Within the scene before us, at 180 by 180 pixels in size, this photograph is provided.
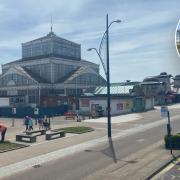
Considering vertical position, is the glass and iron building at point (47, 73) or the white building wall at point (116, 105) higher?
the glass and iron building at point (47, 73)

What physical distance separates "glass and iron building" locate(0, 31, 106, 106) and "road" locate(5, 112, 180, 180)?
50050 millimetres

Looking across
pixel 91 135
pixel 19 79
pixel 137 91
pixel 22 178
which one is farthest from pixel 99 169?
pixel 19 79

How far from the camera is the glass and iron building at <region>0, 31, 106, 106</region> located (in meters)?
76.1

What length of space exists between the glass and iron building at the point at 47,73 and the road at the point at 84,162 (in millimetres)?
50050

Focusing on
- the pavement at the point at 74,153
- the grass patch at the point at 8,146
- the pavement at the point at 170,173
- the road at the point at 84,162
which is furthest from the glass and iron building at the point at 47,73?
the pavement at the point at 170,173

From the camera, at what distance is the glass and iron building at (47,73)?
250ft

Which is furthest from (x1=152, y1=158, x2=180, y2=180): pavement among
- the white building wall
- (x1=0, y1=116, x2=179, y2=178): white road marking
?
the white building wall

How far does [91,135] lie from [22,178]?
15114 mm

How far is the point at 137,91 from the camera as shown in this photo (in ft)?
229

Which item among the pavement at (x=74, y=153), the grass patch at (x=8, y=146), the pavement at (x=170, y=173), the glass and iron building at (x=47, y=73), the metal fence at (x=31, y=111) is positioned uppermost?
the glass and iron building at (x=47, y=73)

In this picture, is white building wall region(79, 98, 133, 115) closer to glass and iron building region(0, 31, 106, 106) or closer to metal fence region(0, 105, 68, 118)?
metal fence region(0, 105, 68, 118)

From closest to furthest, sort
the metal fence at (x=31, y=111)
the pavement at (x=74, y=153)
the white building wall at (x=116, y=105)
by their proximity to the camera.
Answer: the pavement at (x=74, y=153) < the metal fence at (x=31, y=111) < the white building wall at (x=116, y=105)

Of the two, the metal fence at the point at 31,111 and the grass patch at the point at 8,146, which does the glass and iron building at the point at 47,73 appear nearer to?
the metal fence at the point at 31,111

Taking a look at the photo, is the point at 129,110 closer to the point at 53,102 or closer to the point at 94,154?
the point at 53,102
